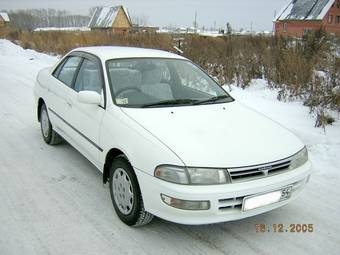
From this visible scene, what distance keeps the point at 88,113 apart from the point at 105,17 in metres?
52.2

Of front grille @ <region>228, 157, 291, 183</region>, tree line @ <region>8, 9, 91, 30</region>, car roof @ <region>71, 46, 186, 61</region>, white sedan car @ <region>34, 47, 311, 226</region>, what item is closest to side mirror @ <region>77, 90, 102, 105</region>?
white sedan car @ <region>34, 47, 311, 226</region>

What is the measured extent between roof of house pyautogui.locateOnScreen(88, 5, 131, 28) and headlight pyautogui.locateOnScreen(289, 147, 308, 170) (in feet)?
166

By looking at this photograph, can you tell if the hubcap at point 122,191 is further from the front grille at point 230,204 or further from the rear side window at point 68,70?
the rear side window at point 68,70

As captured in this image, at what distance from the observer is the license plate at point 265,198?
3043mm

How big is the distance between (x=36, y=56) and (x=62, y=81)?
13.5 meters

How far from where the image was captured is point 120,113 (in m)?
3.66

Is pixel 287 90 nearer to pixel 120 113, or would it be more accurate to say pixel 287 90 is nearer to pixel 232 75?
pixel 232 75

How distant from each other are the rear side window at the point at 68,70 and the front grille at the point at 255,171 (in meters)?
2.61

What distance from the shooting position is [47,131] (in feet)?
18.2

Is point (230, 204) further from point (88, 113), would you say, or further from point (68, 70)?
point (68, 70)

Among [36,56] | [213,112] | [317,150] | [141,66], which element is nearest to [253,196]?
[213,112]

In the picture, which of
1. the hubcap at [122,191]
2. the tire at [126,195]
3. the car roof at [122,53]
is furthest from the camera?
the car roof at [122,53]

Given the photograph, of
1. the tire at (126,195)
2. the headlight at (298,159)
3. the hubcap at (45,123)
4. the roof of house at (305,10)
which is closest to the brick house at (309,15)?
the roof of house at (305,10)

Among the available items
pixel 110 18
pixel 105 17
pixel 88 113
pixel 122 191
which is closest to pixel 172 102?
pixel 88 113
